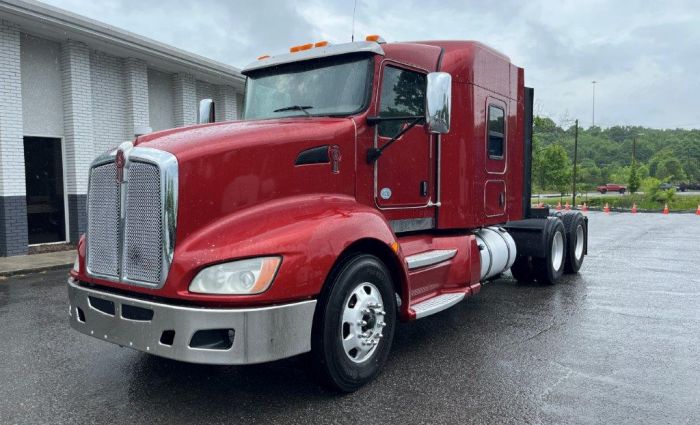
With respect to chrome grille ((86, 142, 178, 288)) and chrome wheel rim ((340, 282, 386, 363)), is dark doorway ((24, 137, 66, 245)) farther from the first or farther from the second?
chrome wheel rim ((340, 282, 386, 363))

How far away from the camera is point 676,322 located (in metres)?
5.83

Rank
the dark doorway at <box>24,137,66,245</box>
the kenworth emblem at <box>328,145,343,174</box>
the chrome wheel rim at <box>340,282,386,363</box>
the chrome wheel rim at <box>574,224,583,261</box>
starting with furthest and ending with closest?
the dark doorway at <box>24,137,66,245</box> → the chrome wheel rim at <box>574,224,583,261</box> → the kenworth emblem at <box>328,145,343,174</box> → the chrome wheel rim at <box>340,282,386,363</box>

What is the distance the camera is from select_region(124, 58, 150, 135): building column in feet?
44.9

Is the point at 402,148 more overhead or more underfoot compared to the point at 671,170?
more underfoot

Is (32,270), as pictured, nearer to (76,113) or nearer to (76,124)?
(76,124)

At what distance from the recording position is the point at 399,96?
4832mm

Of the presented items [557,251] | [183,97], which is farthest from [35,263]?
[557,251]

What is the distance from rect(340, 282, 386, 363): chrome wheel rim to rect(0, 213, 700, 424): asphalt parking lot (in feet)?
0.99

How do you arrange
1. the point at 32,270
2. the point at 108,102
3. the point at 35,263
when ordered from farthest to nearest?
the point at 108,102, the point at 35,263, the point at 32,270

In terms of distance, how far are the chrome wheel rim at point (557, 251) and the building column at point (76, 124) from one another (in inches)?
405

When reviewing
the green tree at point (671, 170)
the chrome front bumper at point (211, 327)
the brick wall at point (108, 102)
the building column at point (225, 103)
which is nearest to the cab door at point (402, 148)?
the chrome front bumper at point (211, 327)

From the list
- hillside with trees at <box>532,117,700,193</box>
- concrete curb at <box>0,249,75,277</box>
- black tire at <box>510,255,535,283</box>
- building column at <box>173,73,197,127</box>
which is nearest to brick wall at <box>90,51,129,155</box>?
building column at <box>173,73,197,127</box>

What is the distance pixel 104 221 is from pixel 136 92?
11299 millimetres

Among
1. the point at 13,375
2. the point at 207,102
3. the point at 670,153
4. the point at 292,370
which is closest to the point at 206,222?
the point at 292,370
